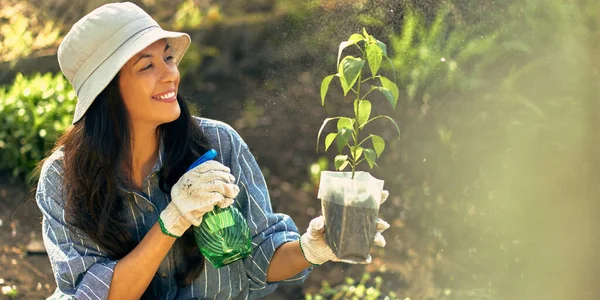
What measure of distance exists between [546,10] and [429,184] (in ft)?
2.79

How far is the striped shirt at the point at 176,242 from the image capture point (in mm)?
2291

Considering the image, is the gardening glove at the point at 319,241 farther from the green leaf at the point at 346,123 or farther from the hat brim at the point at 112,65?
the hat brim at the point at 112,65

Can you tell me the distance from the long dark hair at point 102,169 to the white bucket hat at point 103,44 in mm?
53

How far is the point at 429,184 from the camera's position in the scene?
3.61 meters

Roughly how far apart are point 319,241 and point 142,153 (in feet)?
1.82

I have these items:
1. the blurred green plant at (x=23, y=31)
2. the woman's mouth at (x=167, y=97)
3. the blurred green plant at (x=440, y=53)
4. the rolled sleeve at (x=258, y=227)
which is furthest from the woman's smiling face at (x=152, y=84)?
the blurred green plant at (x=23, y=31)

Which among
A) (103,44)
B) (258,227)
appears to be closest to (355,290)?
(258,227)

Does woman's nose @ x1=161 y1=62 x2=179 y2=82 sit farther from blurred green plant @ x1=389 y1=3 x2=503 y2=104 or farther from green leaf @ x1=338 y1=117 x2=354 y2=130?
blurred green plant @ x1=389 y1=3 x2=503 y2=104

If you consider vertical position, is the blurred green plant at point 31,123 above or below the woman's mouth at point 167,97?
below

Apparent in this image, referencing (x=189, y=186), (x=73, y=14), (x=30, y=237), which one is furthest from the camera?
(x=73, y=14)

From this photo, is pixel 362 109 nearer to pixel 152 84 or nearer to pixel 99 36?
pixel 152 84

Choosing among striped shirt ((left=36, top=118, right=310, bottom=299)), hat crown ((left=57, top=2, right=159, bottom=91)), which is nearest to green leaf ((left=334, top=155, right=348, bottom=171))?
striped shirt ((left=36, top=118, right=310, bottom=299))

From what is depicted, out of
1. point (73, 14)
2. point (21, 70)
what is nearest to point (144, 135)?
point (21, 70)

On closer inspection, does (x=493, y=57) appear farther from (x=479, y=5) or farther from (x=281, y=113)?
(x=281, y=113)
